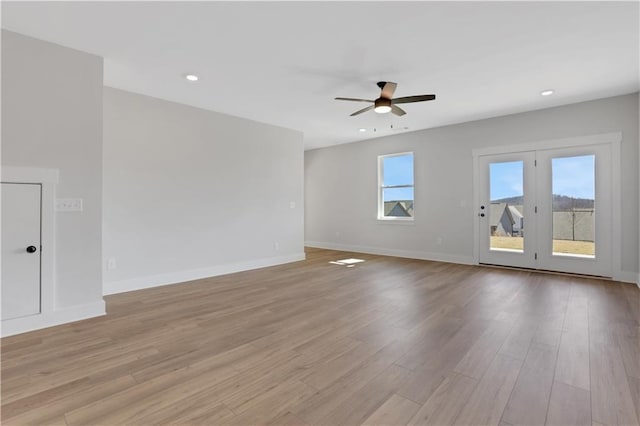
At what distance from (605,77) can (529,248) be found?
2.76m

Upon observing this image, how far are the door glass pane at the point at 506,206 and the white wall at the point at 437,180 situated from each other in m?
0.37

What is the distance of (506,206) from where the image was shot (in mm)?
5488

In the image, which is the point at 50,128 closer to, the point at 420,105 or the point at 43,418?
the point at 43,418

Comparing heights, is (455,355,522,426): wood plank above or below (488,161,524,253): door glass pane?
below

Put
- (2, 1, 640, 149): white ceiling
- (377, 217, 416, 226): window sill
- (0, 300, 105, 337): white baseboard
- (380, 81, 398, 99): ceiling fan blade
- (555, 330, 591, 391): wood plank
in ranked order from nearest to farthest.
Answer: (555, 330, 591, 391): wood plank, (2, 1, 640, 149): white ceiling, (0, 300, 105, 337): white baseboard, (380, 81, 398, 99): ceiling fan blade, (377, 217, 416, 226): window sill

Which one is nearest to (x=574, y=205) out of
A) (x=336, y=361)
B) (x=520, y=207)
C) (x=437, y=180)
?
(x=520, y=207)

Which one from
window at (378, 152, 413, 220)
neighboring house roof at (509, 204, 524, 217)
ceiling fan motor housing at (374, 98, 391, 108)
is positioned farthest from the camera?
window at (378, 152, 413, 220)

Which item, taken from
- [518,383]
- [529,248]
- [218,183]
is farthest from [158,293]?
[529,248]

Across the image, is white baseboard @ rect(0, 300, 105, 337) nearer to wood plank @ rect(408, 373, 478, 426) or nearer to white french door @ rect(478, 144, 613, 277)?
wood plank @ rect(408, 373, 478, 426)

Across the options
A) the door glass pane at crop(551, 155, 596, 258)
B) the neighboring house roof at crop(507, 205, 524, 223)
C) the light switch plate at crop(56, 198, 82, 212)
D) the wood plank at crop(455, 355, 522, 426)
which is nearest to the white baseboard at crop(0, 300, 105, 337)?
the light switch plate at crop(56, 198, 82, 212)

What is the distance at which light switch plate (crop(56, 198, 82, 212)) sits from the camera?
3.01 metres

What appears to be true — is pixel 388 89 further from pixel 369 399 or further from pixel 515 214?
pixel 515 214

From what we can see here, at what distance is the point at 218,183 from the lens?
5.16 m

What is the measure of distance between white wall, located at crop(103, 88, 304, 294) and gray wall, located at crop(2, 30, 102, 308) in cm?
87
